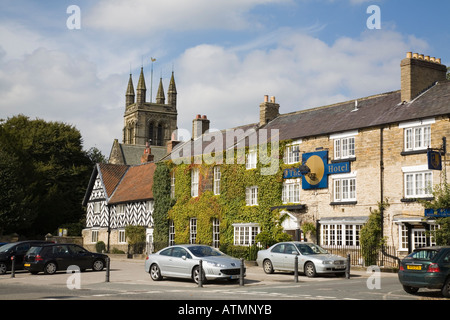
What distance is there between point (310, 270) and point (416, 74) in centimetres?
1495

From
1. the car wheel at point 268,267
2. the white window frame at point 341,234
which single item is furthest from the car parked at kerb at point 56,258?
the white window frame at point 341,234

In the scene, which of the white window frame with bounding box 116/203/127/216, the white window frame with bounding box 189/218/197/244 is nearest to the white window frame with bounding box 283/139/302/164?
the white window frame with bounding box 189/218/197/244

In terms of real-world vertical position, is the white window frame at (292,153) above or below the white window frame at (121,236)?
above

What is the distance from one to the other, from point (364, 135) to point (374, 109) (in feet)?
8.51

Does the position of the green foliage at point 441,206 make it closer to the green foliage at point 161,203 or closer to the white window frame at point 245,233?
the white window frame at point 245,233

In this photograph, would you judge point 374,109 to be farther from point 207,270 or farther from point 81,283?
point 81,283

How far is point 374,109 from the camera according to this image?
35.2 m

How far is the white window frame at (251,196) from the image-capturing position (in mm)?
38997

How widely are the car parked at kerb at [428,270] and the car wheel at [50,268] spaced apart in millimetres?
16516

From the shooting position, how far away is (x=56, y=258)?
28000mm

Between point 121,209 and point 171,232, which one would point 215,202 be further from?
point 121,209

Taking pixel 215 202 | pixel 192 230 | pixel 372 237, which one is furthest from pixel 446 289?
pixel 192 230

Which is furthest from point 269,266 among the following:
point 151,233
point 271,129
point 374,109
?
point 151,233
